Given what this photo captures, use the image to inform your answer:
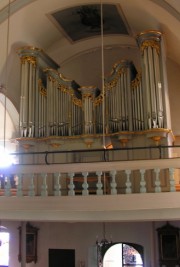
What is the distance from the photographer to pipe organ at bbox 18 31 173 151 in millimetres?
8594

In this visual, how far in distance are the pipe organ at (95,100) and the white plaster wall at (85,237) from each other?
255cm

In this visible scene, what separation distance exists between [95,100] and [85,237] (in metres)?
3.66

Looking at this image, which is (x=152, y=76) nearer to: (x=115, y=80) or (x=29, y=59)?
(x=115, y=80)

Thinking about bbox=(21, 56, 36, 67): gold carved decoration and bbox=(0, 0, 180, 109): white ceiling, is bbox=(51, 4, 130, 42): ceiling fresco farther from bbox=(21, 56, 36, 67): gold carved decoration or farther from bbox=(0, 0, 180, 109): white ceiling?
bbox=(21, 56, 36, 67): gold carved decoration

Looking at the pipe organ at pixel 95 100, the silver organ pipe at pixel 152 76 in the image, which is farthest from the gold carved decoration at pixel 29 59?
the silver organ pipe at pixel 152 76

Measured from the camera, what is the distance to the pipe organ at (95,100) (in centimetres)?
859

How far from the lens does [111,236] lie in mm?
9461

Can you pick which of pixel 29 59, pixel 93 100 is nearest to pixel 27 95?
pixel 29 59

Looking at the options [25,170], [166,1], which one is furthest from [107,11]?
[25,170]

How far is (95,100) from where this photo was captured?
9094 mm

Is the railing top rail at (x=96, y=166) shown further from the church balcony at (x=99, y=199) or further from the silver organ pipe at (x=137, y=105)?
the silver organ pipe at (x=137, y=105)

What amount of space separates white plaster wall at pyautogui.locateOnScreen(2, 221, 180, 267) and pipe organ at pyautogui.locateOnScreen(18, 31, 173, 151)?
2.55m

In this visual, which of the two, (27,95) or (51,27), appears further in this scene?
(51,27)

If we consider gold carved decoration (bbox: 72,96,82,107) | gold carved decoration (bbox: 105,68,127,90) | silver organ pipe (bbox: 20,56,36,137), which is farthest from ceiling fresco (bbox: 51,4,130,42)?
gold carved decoration (bbox: 72,96,82,107)
